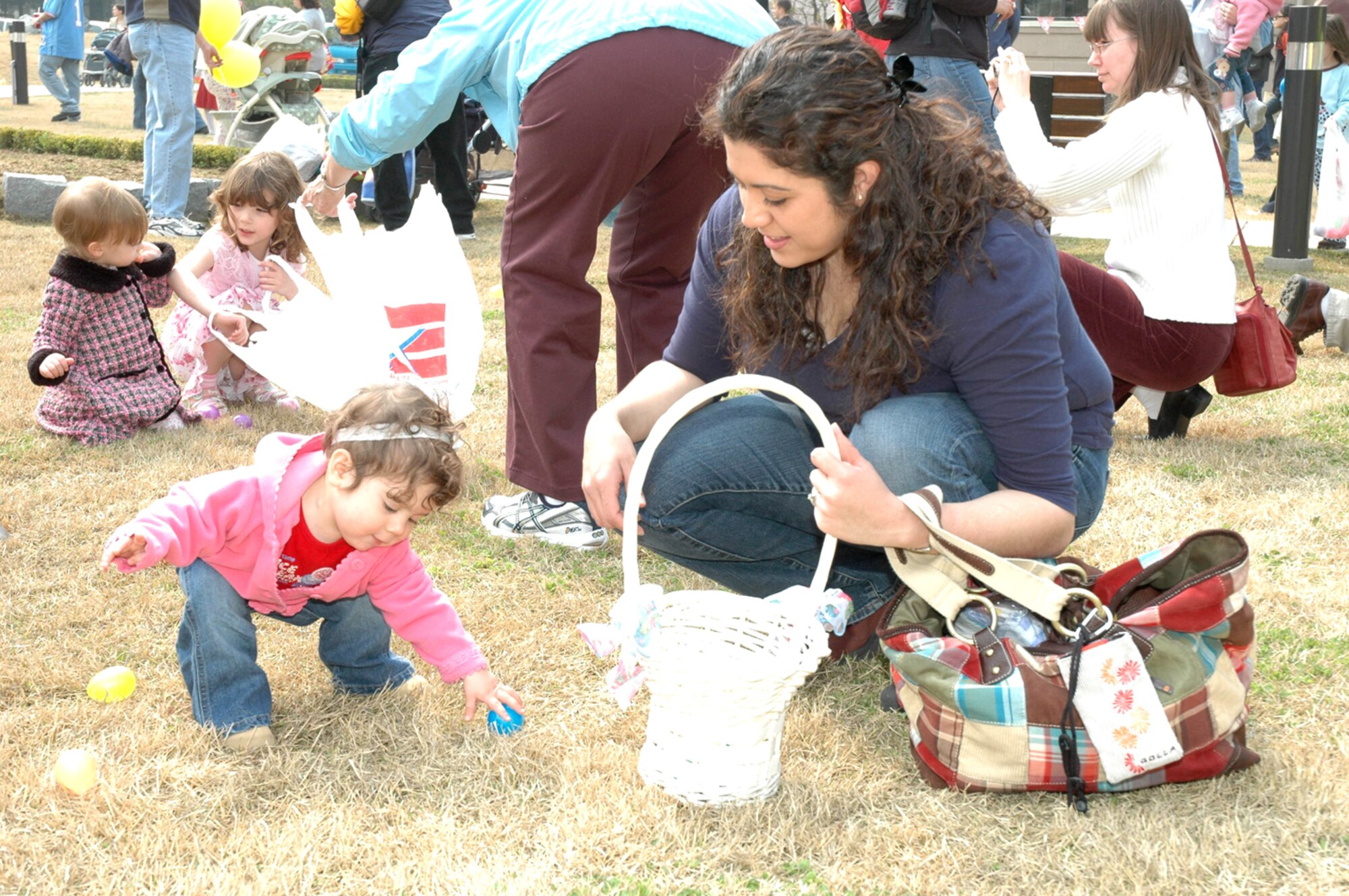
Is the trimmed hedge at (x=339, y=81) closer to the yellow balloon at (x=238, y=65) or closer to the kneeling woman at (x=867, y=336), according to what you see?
the yellow balloon at (x=238, y=65)

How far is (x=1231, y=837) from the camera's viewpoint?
180cm

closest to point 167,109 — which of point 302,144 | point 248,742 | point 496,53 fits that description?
point 302,144

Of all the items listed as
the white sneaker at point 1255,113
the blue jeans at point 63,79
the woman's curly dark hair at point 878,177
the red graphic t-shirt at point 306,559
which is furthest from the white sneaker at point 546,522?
the blue jeans at point 63,79

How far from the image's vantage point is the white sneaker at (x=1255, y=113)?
39.5ft

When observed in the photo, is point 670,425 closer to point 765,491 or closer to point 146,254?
point 765,491

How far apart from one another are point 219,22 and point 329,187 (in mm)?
8192

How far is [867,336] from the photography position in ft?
6.65

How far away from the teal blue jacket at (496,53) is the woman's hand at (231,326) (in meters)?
1.02

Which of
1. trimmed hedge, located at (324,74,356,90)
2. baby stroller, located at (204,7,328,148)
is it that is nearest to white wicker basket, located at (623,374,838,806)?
baby stroller, located at (204,7,328,148)

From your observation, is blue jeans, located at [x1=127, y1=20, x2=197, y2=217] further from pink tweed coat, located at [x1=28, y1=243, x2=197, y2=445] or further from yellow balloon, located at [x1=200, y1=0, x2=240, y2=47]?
yellow balloon, located at [x1=200, y1=0, x2=240, y2=47]

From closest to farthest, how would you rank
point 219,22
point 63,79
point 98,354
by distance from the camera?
point 98,354
point 219,22
point 63,79

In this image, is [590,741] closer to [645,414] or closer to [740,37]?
[645,414]

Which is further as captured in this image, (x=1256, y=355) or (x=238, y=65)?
(x=238, y=65)

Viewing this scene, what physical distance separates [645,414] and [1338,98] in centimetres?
661
